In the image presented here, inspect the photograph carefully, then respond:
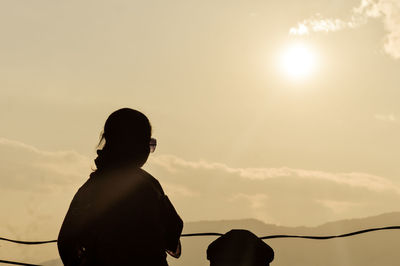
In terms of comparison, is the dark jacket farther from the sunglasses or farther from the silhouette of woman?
the sunglasses

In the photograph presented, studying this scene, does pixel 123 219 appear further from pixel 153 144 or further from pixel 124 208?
pixel 153 144

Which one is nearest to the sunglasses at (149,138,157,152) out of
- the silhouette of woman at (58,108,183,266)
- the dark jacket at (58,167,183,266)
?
the silhouette of woman at (58,108,183,266)

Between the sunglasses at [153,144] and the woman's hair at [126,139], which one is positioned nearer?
the woman's hair at [126,139]

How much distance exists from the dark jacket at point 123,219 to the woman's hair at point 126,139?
3.9 inches

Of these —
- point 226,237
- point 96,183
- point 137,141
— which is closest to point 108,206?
point 96,183

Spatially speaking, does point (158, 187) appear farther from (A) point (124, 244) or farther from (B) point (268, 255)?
(B) point (268, 255)

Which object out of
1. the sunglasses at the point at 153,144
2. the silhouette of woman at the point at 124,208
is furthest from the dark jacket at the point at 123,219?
the sunglasses at the point at 153,144

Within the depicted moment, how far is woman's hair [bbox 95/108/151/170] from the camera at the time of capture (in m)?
6.62

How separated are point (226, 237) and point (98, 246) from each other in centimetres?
145

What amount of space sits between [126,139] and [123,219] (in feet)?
2.56

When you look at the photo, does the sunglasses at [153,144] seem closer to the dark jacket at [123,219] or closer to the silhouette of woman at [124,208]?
the silhouette of woman at [124,208]

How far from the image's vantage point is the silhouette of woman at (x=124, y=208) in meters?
6.54

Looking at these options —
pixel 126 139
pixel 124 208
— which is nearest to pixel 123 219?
pixel 124 208

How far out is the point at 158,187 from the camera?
6680 millimetres
